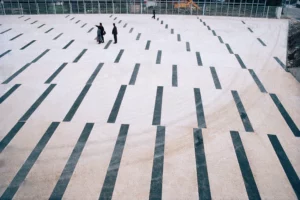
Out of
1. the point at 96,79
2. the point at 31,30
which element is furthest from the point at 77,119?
the point at 31,30

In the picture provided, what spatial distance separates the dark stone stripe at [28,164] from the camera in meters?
5.39

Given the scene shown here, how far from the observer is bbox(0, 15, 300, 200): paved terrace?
5652 mm

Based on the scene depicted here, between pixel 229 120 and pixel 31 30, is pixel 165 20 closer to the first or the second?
pixel 31 30

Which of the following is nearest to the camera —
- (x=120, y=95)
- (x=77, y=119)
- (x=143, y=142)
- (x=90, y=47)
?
(x=143, y=142)

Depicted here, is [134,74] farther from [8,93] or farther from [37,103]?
[8,93]

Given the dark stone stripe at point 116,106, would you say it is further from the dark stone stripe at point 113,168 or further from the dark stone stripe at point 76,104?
the dark stone stripe at point 76,104

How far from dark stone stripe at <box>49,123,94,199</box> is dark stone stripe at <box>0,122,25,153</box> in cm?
Answer: 184

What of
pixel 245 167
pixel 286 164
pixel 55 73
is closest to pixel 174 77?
pixel 55 73

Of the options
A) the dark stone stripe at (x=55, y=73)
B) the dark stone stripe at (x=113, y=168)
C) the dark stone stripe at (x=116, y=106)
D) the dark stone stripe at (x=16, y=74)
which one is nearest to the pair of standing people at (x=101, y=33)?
the dark stone stripe at (x=55, y=73)

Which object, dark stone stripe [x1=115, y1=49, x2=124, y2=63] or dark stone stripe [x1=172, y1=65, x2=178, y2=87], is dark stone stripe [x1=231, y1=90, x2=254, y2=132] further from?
dark stone stripe [x1=115, y1=49, x2=124, y2=63]

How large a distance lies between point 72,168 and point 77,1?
21434 millimetres

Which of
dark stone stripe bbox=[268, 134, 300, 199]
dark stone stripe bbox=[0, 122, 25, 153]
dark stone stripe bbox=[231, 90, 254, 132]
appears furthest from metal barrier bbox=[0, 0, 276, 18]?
dark stone stripe bbox=[268, 134, 300, 199]

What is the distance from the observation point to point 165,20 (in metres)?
21.8

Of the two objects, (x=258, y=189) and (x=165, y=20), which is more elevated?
(x=165, y=20)
